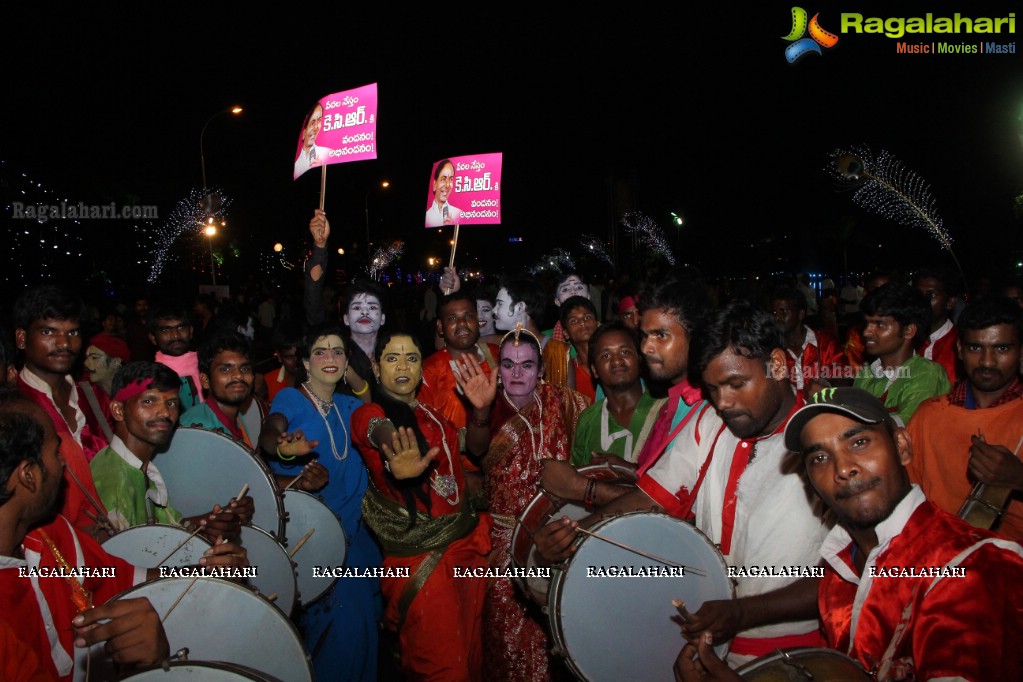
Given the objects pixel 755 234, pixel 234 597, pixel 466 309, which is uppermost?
pixel 755 234

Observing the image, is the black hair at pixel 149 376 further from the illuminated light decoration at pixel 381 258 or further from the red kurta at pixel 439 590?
the illuminated light decoration at pixel 381 258

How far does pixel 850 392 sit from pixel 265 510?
2842 millimetres

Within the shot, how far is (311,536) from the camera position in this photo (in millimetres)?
4082

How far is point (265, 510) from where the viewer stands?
3760 mm

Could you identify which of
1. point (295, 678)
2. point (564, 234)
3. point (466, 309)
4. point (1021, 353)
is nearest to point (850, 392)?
point (295, 678)

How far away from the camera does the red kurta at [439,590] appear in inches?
160

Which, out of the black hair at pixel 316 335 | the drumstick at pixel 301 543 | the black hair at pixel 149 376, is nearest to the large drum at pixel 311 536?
the drumstick at pixel 301 543

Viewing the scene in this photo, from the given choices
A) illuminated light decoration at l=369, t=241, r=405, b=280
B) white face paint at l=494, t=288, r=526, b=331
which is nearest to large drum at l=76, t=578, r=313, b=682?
white face paint at l=494, t=288, r=526, b=331

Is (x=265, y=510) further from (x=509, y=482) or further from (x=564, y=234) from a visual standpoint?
(x=564, y=234)

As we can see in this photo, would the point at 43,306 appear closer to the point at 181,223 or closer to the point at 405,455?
the point at 405,455

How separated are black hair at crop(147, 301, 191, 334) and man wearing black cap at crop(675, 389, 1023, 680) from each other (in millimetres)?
4954

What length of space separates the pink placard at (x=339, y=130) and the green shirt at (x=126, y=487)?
210 inches

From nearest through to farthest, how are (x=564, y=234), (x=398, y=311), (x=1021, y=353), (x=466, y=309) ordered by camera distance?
1. (x=1021, y=353)
2. (x=466, y=309)
3. (x=398, y=311)
4. (x=564, y=234)

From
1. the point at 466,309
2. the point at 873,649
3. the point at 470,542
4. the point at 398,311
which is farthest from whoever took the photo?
the point at 398,311
